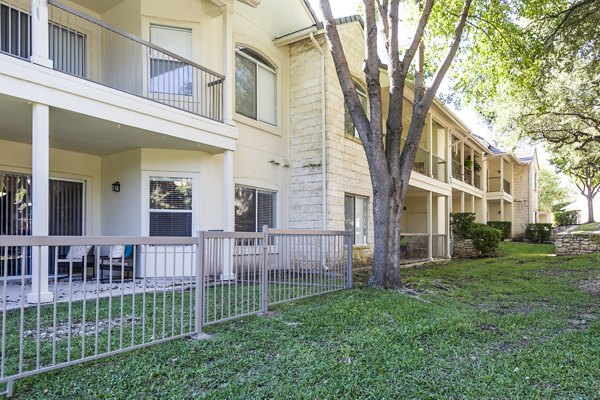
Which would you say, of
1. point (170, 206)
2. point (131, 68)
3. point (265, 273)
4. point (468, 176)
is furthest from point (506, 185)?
point (265, 273)

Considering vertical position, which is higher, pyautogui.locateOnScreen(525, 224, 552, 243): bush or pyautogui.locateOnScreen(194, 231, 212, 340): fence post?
pyautogui.locateOnScreen(194, 231, 212, 340): fence post

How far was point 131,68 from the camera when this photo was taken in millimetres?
9227

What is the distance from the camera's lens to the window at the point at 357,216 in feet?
40.5

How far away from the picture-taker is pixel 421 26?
8.21 meters

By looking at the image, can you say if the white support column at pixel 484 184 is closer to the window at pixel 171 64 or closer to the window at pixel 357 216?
the window at pixel 357 216

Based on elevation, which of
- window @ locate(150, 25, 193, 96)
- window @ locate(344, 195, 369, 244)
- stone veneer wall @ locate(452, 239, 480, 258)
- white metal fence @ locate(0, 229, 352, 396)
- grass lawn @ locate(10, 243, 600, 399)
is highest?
window @ locate(150, 25, 193, 96)

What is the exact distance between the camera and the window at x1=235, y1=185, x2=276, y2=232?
34.6 feet

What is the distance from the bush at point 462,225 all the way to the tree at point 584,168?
534 centimetres

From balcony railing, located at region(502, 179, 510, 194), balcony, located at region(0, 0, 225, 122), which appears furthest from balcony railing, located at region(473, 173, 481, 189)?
balcony, located at region(0, 0, 225, 122)

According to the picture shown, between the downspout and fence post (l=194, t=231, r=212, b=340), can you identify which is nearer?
fence post (l=194, t=231, r=212, b=340)

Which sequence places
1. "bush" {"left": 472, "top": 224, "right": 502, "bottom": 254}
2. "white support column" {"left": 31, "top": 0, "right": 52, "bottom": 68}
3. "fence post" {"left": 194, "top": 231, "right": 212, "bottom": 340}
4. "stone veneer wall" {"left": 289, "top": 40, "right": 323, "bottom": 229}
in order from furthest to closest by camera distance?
"bush" {"left": 472, "top": 224, "right": 502, "bottom": 254} → "stone veneer wall" {"left": 289, "top": 40, "right": 323, "bottom": 229} → "white support column" {"left": 31, "top": 0, "right": 52, "bottom": 68} → "fence post" {"left": 194, "top": 231, "right": 212, "bottom": 340}

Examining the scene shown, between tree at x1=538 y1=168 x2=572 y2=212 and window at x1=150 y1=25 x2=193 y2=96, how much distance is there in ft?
185

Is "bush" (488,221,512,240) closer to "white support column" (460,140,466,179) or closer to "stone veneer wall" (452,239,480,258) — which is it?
"white support column" (460,140,466,179)

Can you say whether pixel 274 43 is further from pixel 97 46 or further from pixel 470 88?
pixel 470 88
